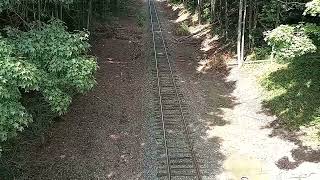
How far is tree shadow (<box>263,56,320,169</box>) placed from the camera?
15.6 m

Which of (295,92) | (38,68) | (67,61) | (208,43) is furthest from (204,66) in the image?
(38,68)

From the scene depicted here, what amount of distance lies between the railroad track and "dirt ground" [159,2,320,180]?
1.56 ft

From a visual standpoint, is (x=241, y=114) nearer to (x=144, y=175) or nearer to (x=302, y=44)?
(x=302, y=44)

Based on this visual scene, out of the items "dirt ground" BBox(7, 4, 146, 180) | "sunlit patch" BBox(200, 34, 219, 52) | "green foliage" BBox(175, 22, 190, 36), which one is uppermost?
"green foliage" BBox(175, 22, 190, 36)

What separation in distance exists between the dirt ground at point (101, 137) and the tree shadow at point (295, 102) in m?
5.77

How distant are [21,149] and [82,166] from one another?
2.46 meters

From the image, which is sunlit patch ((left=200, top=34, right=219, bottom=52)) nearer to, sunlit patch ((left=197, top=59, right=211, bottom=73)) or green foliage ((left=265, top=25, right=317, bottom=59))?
sunlit patch ((left=197, top=59, right=211, bottom=73))

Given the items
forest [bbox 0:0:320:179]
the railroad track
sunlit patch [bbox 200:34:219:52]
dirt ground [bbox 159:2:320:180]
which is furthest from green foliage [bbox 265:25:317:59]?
A: sunlit patch [bbox 200:34:219:52]

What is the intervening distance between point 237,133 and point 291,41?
473cm

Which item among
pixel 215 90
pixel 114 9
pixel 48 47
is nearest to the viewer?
pixel 48 47

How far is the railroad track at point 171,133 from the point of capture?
47.4 feet

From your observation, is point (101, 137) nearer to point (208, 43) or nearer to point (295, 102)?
point (295, 102)

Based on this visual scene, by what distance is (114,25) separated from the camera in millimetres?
37781

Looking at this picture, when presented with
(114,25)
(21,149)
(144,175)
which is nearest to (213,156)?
(144,175)
